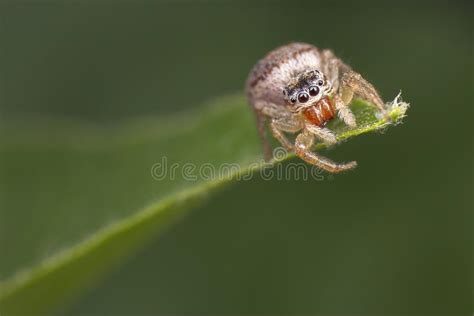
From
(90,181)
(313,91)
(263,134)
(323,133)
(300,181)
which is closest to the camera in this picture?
(323,133)

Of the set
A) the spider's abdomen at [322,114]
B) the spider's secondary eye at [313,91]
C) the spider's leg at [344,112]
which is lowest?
the spider's leg at [344,112]

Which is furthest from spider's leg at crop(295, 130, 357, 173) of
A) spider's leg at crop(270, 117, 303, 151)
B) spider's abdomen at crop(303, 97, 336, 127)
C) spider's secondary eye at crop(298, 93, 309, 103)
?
spider's secondary eye at crop(298, 93, 309, 103)

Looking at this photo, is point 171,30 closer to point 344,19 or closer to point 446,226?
point 344,19

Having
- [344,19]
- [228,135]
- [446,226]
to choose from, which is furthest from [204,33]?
[446,226]

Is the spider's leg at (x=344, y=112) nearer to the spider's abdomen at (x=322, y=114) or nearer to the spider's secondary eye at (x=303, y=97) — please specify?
the spider's abdomen at (x=322, y=114)

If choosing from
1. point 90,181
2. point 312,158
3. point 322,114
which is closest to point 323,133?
point 312,158

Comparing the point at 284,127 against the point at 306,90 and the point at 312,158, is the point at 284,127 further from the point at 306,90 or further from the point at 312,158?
the point at 312,158

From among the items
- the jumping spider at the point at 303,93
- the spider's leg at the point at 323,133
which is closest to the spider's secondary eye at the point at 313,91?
the jumping spider at the point at 303,93
